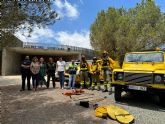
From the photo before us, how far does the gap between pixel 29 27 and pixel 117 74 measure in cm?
416

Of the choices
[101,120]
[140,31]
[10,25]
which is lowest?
[101,120]

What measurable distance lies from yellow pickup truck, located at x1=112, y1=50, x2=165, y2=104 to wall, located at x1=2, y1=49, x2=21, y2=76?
27.2 m

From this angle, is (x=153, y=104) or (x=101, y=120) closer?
(x=101, y=120)

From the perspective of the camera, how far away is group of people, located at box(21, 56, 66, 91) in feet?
44.2

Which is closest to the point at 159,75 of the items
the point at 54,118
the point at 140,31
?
the point at 54,118

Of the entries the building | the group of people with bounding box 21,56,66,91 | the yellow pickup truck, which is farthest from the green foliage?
the yellow pickup truck

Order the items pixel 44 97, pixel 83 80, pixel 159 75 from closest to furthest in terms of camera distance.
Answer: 1. pixel 159 75
2. pixel 44 97
3. pixel 83 80

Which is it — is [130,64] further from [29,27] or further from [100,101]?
[29,27]

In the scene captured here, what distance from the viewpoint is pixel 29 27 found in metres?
12.0

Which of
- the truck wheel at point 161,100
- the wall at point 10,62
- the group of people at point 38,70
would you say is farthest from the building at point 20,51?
the truck wheel at point 161,100

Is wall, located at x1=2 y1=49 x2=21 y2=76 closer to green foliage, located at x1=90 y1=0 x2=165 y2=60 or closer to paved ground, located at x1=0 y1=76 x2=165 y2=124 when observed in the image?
green foliage, located at x1=90 y1=0 x2=165 y2=60

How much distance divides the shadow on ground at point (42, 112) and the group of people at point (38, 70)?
8.19 feet

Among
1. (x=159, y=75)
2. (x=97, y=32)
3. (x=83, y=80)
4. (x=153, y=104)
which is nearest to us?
(x=159, y=75)

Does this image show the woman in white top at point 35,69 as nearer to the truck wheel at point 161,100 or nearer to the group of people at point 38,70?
the group of people at point 38,70
